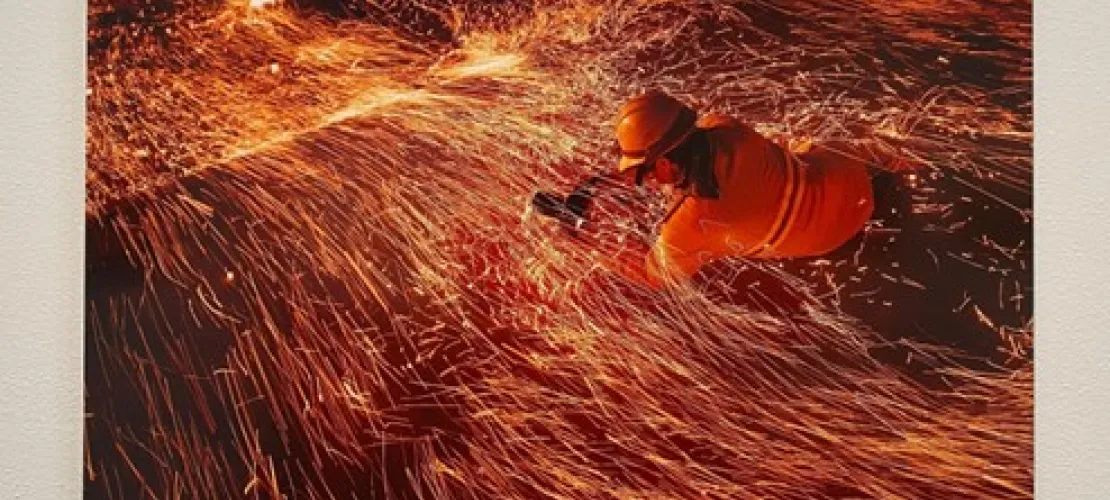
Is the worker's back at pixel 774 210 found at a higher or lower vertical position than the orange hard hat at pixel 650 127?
lower

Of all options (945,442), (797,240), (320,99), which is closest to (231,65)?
(320,99)

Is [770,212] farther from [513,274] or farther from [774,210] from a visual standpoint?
[513,274]

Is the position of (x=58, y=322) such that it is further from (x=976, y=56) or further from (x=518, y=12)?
(x=976, y=56)

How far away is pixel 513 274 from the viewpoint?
46.5 inches

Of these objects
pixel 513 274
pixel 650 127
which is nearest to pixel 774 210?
pixel 650 127

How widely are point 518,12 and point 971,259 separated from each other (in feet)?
1.98

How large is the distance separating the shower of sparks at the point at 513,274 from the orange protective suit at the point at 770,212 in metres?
0.02

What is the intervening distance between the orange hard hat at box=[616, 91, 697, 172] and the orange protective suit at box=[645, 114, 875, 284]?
63 millimetres

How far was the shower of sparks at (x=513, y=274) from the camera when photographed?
115cm

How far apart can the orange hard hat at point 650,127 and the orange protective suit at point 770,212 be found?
0.21 feet

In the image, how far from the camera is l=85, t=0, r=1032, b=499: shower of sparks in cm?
115

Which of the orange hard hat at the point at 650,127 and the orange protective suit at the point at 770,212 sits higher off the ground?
the orange hard hat at the point at 650,127

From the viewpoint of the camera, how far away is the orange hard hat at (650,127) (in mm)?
1168

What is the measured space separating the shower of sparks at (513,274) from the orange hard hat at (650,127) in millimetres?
22
